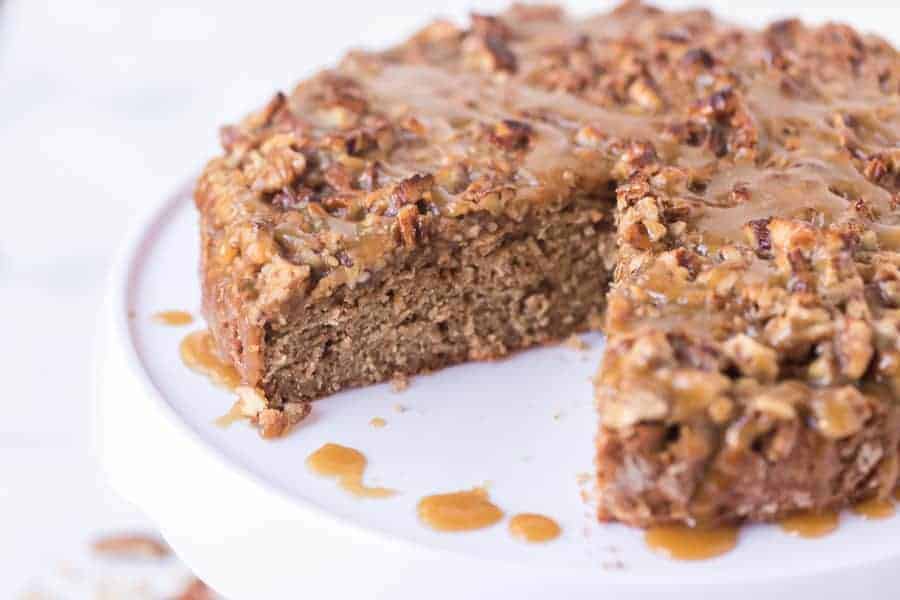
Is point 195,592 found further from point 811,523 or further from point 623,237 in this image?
point 811,523

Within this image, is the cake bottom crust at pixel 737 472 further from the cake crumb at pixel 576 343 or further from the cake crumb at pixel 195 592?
the cake crumb at pixel 195 592

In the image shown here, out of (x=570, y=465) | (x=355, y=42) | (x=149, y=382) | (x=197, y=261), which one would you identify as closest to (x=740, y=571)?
→ (x=570, y=465)

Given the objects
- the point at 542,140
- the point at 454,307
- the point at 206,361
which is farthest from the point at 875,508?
the point at 206,361

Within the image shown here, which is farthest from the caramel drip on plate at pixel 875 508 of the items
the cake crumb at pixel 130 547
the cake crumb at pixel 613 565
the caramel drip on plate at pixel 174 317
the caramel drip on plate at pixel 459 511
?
the cake crumb at pixel 130 547

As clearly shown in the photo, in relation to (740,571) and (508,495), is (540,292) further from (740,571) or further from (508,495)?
(740,571)

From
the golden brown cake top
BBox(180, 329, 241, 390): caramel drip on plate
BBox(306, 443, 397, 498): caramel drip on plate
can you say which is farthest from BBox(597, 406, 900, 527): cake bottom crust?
BBox(180, 329, 241, 390): caramel drip on plate

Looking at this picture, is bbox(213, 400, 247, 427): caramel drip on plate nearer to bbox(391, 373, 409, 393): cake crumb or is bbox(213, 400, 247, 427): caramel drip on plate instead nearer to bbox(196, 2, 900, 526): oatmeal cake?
bbox(196, 2, 900, 526): oatmeal cake
